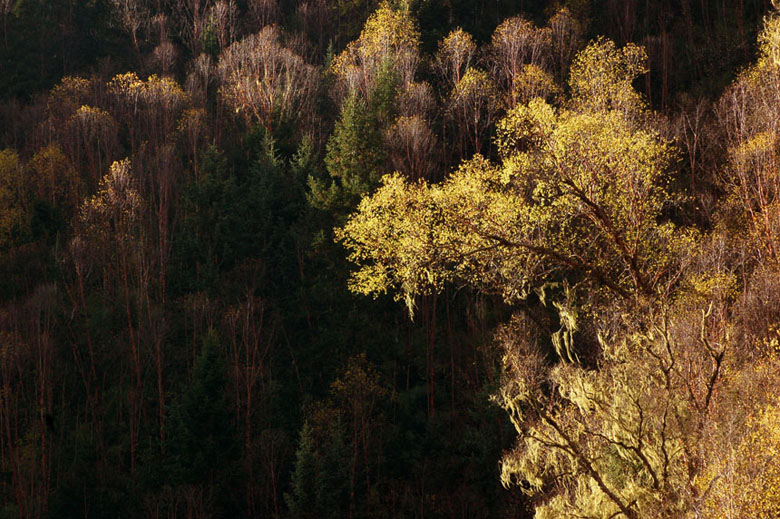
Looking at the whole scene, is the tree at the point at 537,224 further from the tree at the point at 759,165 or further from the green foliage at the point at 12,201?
the green foliage at the point at 12,201

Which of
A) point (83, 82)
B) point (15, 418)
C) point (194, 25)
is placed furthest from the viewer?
point (194, 25)

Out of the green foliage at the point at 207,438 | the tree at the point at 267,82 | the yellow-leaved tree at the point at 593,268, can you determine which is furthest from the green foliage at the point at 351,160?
the yellow-leaved tree at the point at 593,268

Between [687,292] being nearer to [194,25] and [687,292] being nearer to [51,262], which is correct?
[51,262]

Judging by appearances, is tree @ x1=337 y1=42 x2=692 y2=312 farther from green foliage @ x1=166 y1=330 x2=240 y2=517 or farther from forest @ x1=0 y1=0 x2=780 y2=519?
green foliage @ x1=166 y1=330 x2=240 y2=517

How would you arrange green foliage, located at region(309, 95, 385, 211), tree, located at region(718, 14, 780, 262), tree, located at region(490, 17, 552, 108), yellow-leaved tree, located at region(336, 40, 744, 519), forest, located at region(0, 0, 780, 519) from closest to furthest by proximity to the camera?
yellow-leaved tree, located at region(336, 40, 744, 519)
forest, located at region(0, 0, 780, 519)
tree, located at region(718, 14, 780, 262)
green foliage, located at region(309, 95, 385, 211)
tree, located at region(490, 17, 552, 108)

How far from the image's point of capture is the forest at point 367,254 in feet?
39.5

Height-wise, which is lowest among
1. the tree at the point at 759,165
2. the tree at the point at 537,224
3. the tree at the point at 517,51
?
the tree at the point at 537,224

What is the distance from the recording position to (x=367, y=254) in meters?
12.5

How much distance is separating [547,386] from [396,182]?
690 inches

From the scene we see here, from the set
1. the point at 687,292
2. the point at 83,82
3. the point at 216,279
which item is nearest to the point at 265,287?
the point at 216,279

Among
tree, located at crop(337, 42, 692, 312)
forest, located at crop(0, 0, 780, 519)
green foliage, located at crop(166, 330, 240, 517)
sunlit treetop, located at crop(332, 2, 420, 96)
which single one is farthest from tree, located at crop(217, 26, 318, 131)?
tree, located at crop(337, 42, 692, 312)

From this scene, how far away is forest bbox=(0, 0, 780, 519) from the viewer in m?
12.0

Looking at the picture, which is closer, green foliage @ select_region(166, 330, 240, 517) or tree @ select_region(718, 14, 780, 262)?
tree @ select_region(718, 14, 780, 262)

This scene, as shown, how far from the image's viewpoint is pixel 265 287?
133ft
